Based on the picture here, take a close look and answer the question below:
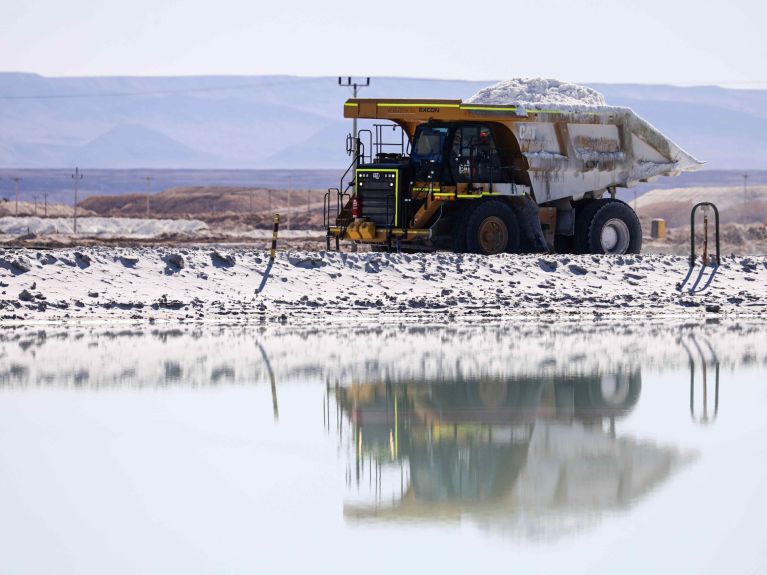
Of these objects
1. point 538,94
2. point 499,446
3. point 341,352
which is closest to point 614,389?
point 499,446

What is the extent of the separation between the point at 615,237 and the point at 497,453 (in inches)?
808

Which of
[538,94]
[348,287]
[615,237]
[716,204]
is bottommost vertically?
[348,287]

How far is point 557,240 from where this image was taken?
29.5m

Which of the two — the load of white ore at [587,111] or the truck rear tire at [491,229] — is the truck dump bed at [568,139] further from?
the truck rear tire at [491,229]

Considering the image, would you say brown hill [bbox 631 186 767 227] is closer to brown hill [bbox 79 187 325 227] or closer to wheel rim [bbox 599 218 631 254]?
brown hill [bbox 79 187 325 227]

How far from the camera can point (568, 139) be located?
28.3 metres

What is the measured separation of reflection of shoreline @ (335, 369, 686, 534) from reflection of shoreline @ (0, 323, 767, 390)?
1.19 meters

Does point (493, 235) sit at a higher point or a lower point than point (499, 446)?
higher

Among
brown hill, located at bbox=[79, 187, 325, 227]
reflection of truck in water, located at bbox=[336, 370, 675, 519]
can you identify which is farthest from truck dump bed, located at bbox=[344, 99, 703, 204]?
brown hill, located at bbox=[79, 187, 325, 227]

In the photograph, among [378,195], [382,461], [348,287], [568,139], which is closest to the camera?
[382,461]

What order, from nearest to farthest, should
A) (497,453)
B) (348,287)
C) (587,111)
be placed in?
(497,453), (348,287), (587,111)

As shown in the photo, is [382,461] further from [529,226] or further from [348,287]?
[529,226]

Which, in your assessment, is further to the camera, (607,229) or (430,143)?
(607,229)

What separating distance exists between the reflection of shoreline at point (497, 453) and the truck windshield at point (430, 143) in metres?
14.7
